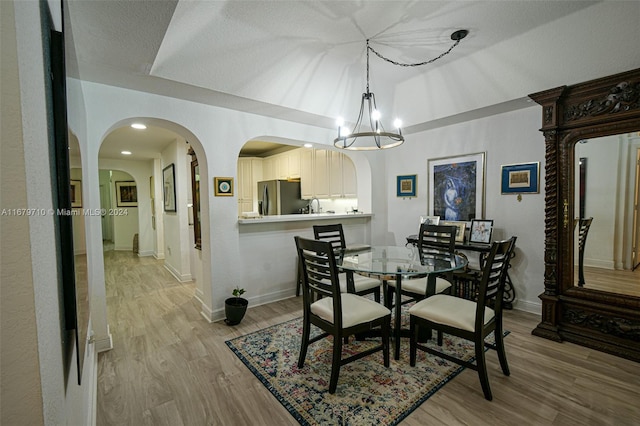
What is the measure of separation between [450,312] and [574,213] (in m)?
1.72

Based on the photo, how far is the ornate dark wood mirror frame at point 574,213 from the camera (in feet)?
7.87

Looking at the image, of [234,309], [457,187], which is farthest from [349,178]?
[234,309]

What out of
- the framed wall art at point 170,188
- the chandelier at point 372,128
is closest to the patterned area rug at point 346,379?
the chandelier at point 372,128

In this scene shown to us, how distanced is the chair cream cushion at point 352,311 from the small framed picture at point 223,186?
66.5 inches

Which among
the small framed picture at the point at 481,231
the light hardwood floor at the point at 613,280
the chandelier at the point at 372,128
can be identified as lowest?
the light hardwood floor at the point at 613,280

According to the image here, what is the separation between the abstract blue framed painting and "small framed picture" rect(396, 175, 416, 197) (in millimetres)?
276

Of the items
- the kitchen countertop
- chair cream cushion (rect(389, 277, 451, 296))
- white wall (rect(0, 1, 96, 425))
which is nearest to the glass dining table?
chair cream cushion (rect(389, 277, 451, 296))

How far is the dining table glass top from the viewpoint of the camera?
7.47ft

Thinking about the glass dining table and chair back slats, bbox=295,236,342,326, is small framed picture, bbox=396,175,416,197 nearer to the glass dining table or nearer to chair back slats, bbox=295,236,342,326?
the glass dining table

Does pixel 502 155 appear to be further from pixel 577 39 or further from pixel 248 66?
pixel 248 66

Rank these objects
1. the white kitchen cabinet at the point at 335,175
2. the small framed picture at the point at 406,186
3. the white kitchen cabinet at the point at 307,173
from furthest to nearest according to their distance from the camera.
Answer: the white kitchen cabinet at the point at 307,173 < the white kitchen cabinet at the point at 335,175 < the small framed picture at the point at 406,186

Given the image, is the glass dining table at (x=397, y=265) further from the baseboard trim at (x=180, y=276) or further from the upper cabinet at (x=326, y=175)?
the baseboard trim at (x=180, y=276)

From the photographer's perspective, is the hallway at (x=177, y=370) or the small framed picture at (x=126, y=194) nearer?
the hallway at (x=177, y=370)

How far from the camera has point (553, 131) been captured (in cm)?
274
